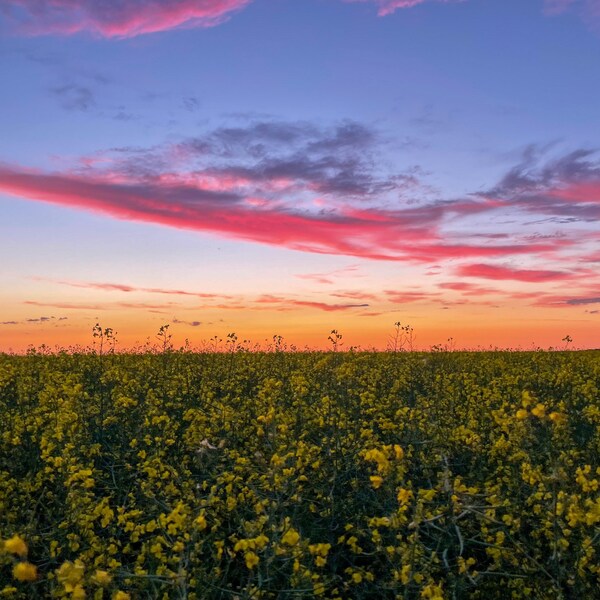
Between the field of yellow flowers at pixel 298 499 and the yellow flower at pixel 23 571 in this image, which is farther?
the field of yellow flowers at pixel 298 499

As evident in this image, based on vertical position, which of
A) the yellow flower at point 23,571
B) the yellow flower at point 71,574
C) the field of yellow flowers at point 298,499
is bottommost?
the field of yellow flowers at point 298,499

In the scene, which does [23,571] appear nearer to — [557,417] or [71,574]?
[71,574]

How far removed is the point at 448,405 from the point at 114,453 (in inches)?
286

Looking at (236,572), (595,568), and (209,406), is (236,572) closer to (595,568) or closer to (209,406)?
(595,568)

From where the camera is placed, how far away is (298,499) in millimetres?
6789

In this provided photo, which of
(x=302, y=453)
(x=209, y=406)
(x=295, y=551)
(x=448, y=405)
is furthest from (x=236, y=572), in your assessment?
(x=448, y=405)

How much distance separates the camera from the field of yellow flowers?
Answer: 5.50 meters

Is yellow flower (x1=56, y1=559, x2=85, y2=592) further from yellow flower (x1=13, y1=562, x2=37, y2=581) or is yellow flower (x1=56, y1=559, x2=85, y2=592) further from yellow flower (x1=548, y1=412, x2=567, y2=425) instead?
yellow flower (x1=548, y1=412, x2=567, y2=425)

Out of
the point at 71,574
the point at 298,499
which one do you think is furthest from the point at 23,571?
the point at 298,499

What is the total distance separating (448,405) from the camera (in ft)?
45.6

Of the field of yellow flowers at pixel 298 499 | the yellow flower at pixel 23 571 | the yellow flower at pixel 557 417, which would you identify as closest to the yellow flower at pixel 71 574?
the field of yellow flowers at pixel 298 499

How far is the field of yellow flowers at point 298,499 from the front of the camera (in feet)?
18.1

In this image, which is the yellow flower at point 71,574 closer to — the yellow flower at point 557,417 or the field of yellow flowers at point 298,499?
the field of yellow flowers at point 298,499

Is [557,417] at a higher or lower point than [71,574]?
higher
